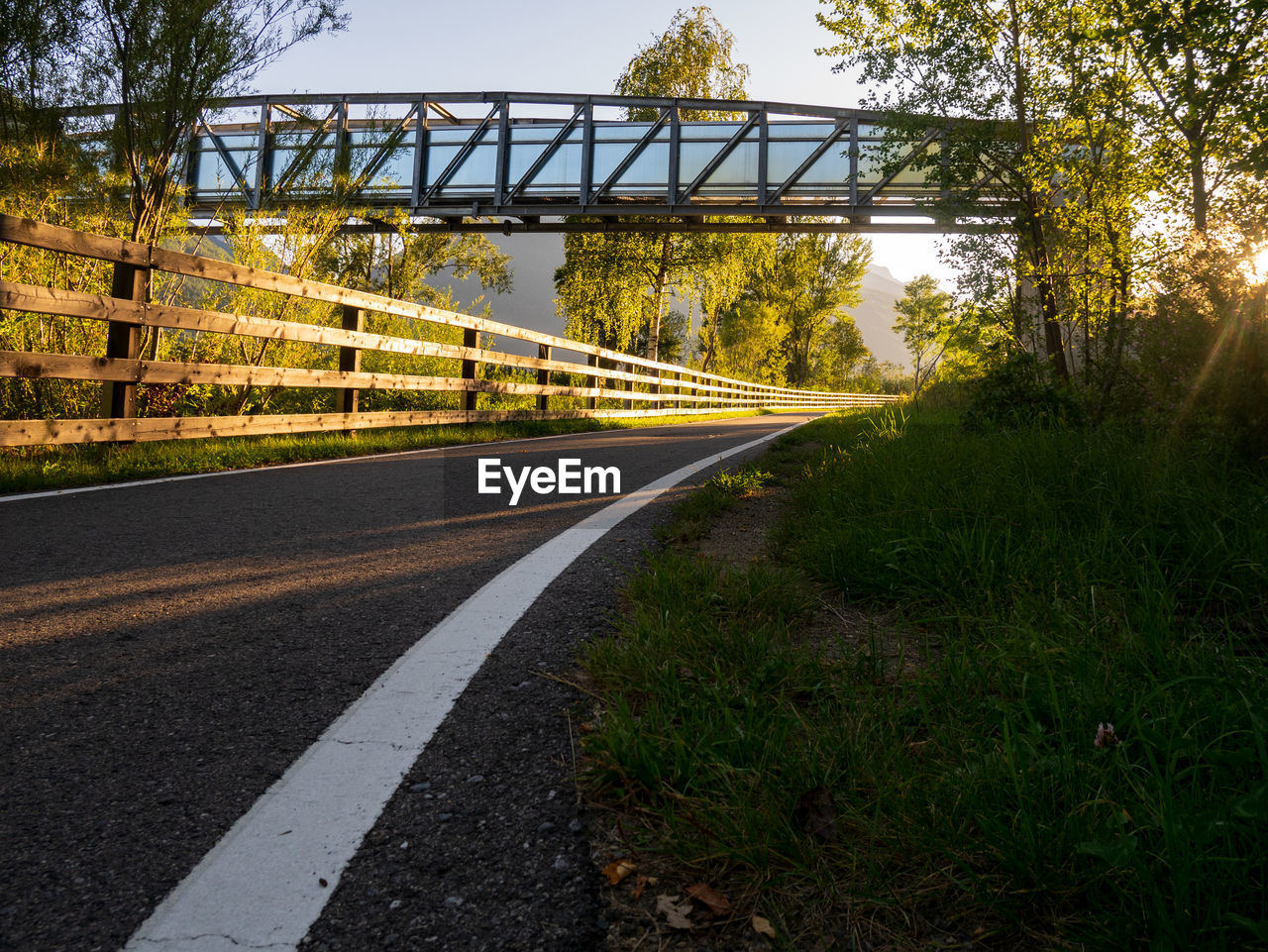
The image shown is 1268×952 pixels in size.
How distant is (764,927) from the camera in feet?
4.05

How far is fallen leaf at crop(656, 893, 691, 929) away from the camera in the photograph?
1.25 m

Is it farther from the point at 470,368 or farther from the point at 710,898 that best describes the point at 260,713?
the point at 470,368

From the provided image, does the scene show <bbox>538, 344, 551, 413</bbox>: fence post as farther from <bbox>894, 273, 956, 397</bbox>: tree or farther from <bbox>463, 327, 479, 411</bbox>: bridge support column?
<bbox>894, 273, 956, 397</bbox>: tree

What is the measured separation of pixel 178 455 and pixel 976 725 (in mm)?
5752

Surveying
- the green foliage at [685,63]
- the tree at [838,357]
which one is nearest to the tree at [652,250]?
the green foliage at [685,63]

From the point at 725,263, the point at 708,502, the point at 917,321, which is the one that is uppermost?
the point at 917,321

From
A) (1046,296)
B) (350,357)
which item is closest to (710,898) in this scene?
(350,357)

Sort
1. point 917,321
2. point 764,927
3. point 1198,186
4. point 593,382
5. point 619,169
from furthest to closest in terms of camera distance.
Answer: point 917,321, point 619,169, point 593,382, point 1198,186, point 764,927

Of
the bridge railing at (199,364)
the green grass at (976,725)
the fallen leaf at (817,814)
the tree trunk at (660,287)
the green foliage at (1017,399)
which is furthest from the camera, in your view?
the tree trunk at (660,287)

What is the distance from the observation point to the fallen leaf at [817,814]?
4.78 ft

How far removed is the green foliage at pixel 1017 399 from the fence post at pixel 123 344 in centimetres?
682

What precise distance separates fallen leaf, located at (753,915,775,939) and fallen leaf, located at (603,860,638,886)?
0.23m

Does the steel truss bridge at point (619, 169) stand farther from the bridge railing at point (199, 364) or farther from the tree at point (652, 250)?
the bridge railing at point (199, 364)

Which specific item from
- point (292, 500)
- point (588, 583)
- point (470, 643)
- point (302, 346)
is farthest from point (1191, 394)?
point (302, 346)
